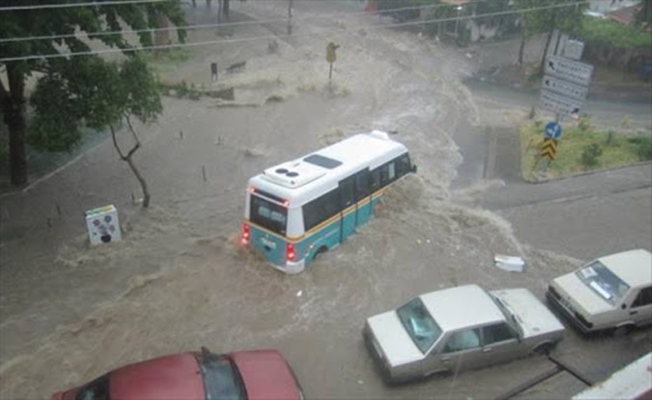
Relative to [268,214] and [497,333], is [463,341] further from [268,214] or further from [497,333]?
[268,214]

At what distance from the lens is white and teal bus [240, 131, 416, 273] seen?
13.9 meters

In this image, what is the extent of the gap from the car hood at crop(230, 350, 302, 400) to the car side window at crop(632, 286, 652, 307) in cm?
757

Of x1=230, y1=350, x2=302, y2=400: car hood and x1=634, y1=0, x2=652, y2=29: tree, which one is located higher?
x1=634, y1=0, x2=652, y2=29: tree

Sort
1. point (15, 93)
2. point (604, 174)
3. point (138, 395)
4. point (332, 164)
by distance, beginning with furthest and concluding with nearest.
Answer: point (604, 174) → point (15, 93) → point (332, 164) → point (138, 395)

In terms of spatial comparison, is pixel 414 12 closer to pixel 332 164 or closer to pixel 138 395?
pixel 332 164

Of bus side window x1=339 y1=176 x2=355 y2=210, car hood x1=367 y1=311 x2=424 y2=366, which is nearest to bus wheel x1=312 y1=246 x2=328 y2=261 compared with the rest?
bus side window x1=339 y1=176 x2=355 y2=210

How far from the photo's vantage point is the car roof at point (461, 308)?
11.4m

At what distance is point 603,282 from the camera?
13438mm

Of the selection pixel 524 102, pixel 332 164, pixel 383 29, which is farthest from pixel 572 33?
pixel 332 164

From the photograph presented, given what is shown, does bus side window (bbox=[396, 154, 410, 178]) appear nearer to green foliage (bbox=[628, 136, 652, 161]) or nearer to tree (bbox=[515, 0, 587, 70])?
green foliage (bbox=[628, 136, 652, 161])

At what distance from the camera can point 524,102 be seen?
29141 millimetres

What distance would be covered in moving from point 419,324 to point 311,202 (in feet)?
12.6

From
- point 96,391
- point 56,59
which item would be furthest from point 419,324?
point 56,59

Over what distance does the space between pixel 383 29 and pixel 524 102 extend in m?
14.0
